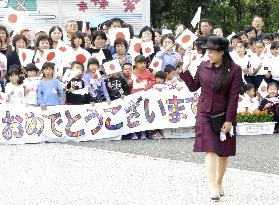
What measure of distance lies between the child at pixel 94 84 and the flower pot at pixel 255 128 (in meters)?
2.62

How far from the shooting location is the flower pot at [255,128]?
1466 centimetres

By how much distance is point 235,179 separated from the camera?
30.5ft

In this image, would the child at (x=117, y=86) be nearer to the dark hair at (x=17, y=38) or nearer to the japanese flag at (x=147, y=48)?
the japanese flag at (x=147, y=48)

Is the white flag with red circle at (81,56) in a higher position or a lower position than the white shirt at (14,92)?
higher

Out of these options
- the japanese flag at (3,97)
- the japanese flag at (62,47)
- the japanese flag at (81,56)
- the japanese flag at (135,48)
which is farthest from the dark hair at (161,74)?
the japanese flag at (3,97)

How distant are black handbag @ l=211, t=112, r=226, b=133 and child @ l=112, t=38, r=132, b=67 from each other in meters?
6.48

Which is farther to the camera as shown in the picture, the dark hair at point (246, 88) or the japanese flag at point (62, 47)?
the dark hair at point (246, 88)

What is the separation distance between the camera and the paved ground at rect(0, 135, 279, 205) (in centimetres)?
812

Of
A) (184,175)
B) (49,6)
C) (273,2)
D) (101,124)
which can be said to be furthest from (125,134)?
(273,2)

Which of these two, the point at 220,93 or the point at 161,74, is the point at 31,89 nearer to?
the point at 161,74

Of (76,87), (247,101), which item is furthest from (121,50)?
(247,101)

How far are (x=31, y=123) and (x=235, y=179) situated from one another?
17.1ft

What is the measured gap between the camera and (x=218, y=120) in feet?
26.5

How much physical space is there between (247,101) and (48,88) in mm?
4079
